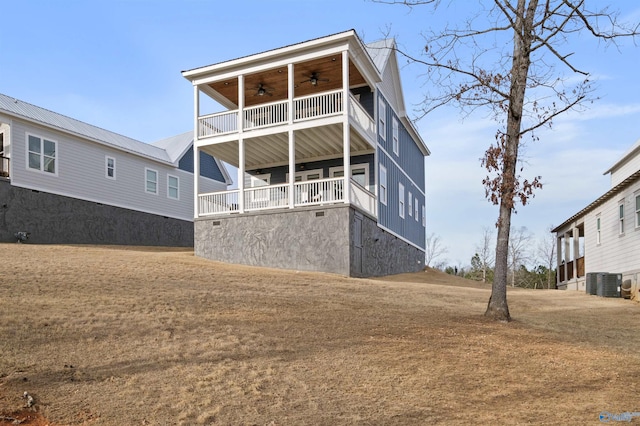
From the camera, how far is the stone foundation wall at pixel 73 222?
21.3 metres

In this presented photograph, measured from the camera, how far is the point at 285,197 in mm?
20031

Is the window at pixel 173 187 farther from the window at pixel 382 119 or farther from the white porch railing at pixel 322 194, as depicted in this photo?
the window at pixel 382 119

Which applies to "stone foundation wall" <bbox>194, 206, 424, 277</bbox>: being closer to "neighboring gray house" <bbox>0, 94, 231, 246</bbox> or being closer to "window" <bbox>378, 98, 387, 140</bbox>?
"window" <bbox>378, 98, 387, 140</bbox>

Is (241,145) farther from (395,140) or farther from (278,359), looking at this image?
(278,359)

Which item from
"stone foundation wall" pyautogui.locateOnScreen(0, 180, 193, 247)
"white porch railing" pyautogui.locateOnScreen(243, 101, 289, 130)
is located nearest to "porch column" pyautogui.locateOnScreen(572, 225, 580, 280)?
"white porch railing" pyautogui.locateOnScreen(243, 101, 289, 130)

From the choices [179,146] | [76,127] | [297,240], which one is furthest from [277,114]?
Answer: [179,146]

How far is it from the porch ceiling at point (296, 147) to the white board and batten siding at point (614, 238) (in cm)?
946

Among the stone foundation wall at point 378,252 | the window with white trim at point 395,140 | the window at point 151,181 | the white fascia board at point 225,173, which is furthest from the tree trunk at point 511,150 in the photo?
the white fascia board at point 225,173

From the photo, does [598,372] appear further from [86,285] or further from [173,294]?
[86,285]

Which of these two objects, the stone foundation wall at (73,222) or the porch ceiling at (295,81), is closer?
the porch ceiling at (295,81)

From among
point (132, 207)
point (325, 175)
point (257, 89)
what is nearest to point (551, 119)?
point (325, 175)

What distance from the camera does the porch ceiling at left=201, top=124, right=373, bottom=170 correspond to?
19797 mm

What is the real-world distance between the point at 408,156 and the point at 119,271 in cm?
1875

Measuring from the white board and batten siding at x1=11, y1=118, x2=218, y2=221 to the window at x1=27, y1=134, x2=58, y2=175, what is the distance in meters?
0.17
